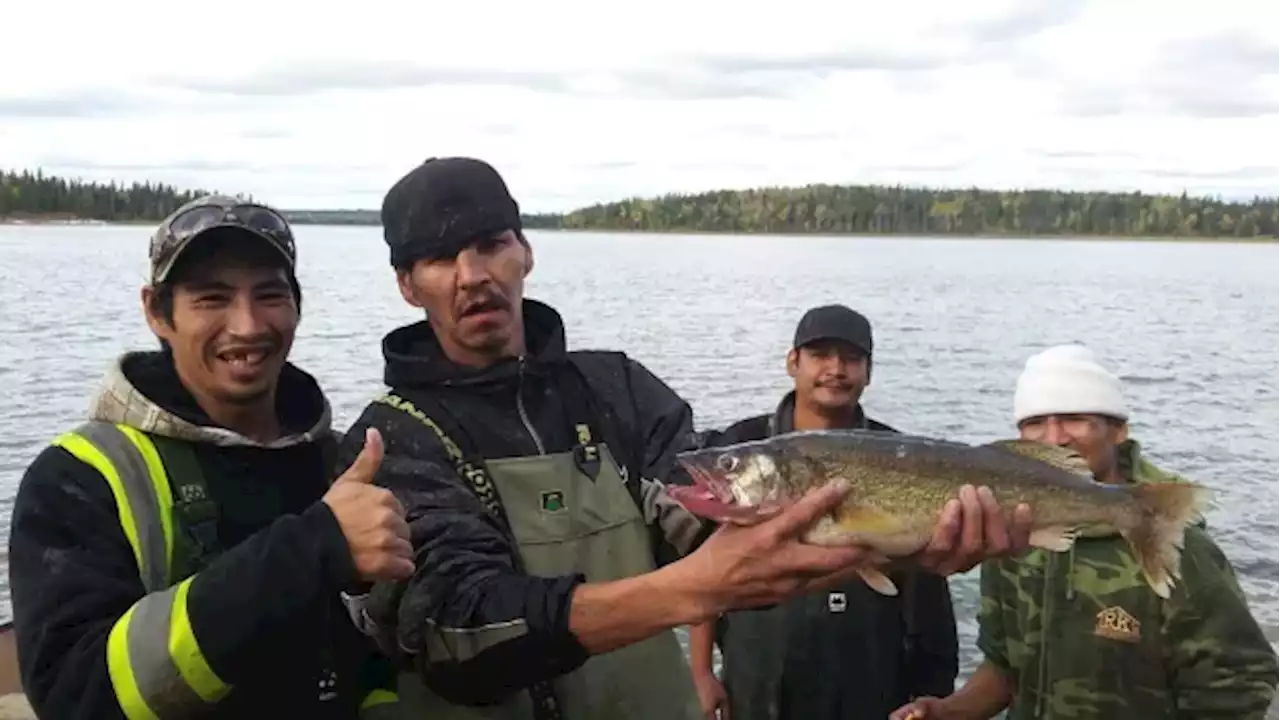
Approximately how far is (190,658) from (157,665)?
Result: 78mm

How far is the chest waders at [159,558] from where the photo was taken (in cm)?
293

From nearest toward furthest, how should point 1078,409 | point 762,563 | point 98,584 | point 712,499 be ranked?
point 98,584 < point 762,563 < point 712,499 < point 1078,409

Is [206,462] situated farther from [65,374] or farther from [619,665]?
[65,374]

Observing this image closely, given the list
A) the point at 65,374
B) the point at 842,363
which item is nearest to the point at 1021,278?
the point at 65,374

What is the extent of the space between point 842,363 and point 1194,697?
8.33ft

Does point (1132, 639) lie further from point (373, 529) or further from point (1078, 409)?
point (373, 529)

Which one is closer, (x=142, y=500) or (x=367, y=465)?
(x=367, y=465)

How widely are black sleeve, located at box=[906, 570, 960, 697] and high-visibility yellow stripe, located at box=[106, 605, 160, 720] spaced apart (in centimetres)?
425

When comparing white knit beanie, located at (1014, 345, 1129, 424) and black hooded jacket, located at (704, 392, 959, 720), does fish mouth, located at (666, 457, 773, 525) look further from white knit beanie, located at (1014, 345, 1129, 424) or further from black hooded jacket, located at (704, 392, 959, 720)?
black hooded jacket, located at (704, 392, 959, 720)

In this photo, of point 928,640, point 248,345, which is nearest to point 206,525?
point 248,345

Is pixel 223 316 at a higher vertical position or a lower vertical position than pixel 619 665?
higher

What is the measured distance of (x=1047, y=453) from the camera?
4.42 metres

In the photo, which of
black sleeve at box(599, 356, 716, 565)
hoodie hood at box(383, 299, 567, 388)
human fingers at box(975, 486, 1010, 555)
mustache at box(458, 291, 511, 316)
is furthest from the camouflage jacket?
mustache at box(458, 291, 511, 316)

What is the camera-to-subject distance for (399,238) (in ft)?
12.4
